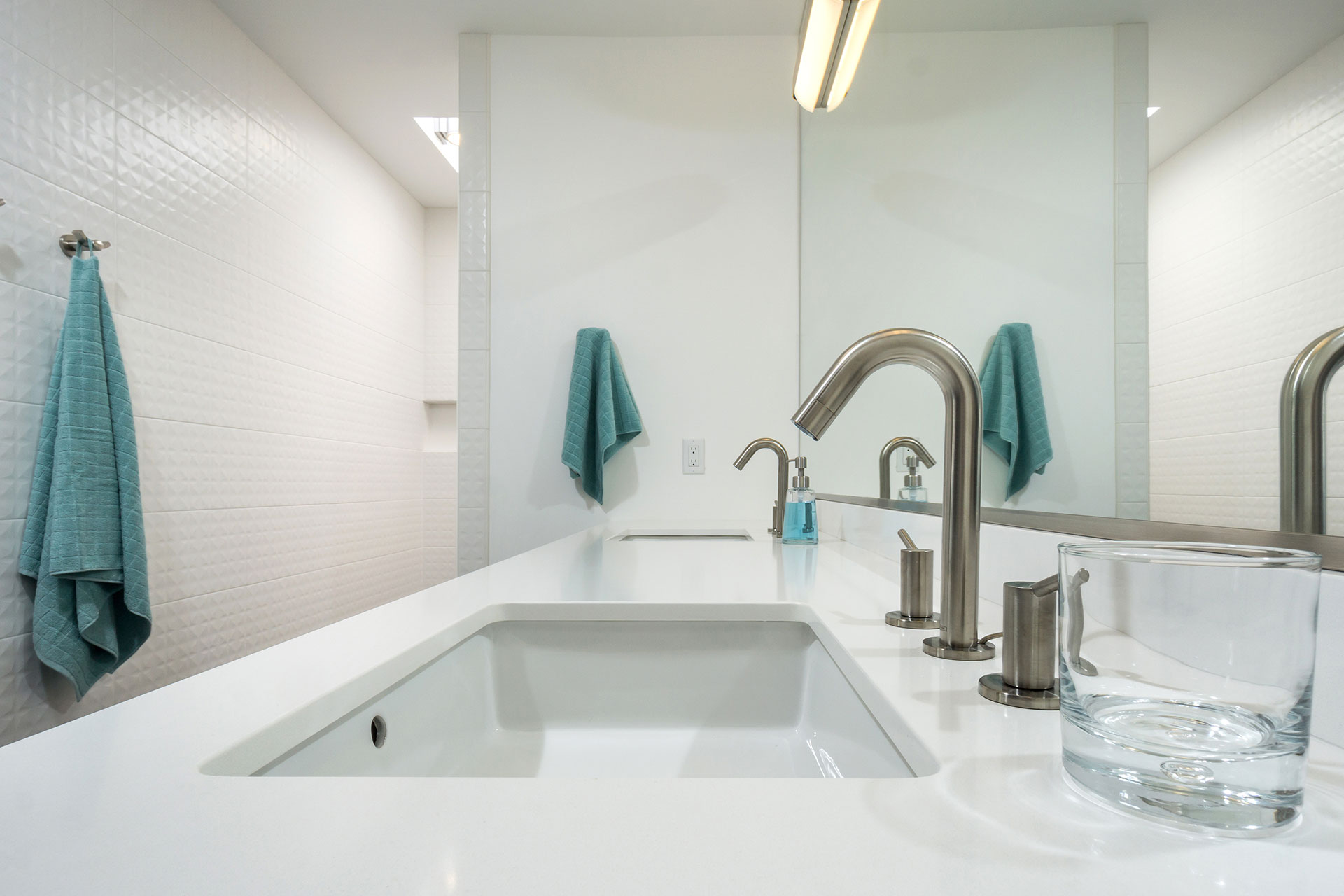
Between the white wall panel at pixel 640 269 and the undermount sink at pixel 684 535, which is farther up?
the white wall panel at pixel 640 269

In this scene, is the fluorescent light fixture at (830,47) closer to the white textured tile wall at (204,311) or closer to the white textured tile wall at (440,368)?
the white textured tile wall at (204,311)

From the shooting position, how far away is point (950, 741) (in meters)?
0.34

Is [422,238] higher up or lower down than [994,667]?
higher up

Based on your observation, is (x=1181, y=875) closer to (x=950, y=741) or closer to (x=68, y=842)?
(x=950, y=741)

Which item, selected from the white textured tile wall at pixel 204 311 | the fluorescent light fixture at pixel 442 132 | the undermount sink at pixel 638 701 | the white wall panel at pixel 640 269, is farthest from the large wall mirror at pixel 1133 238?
the fluorescent light fixture at pixel 442 132

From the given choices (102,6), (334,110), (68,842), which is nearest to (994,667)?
(68,842)

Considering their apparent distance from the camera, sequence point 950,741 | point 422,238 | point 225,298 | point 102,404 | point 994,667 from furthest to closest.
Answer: point 422,238
point 225,298
point 102,404
point 994,667
point 950,741

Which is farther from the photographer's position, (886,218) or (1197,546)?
(886,218)

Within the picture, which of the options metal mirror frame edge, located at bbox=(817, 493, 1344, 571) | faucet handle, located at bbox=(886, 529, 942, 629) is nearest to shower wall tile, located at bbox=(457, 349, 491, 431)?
metal mirror frame edge, located at bbox=(817, 493, 1344, 571)

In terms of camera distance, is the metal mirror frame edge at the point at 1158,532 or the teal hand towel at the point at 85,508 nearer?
the metal mirror frame edge at the point at 1158,532

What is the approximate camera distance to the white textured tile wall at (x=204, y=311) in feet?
5.40

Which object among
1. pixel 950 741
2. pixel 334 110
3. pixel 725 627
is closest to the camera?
pixel 950 741

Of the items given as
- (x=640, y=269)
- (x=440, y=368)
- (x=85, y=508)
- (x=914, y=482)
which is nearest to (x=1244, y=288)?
(x=914, y=482)

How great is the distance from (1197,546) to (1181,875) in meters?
0.12
